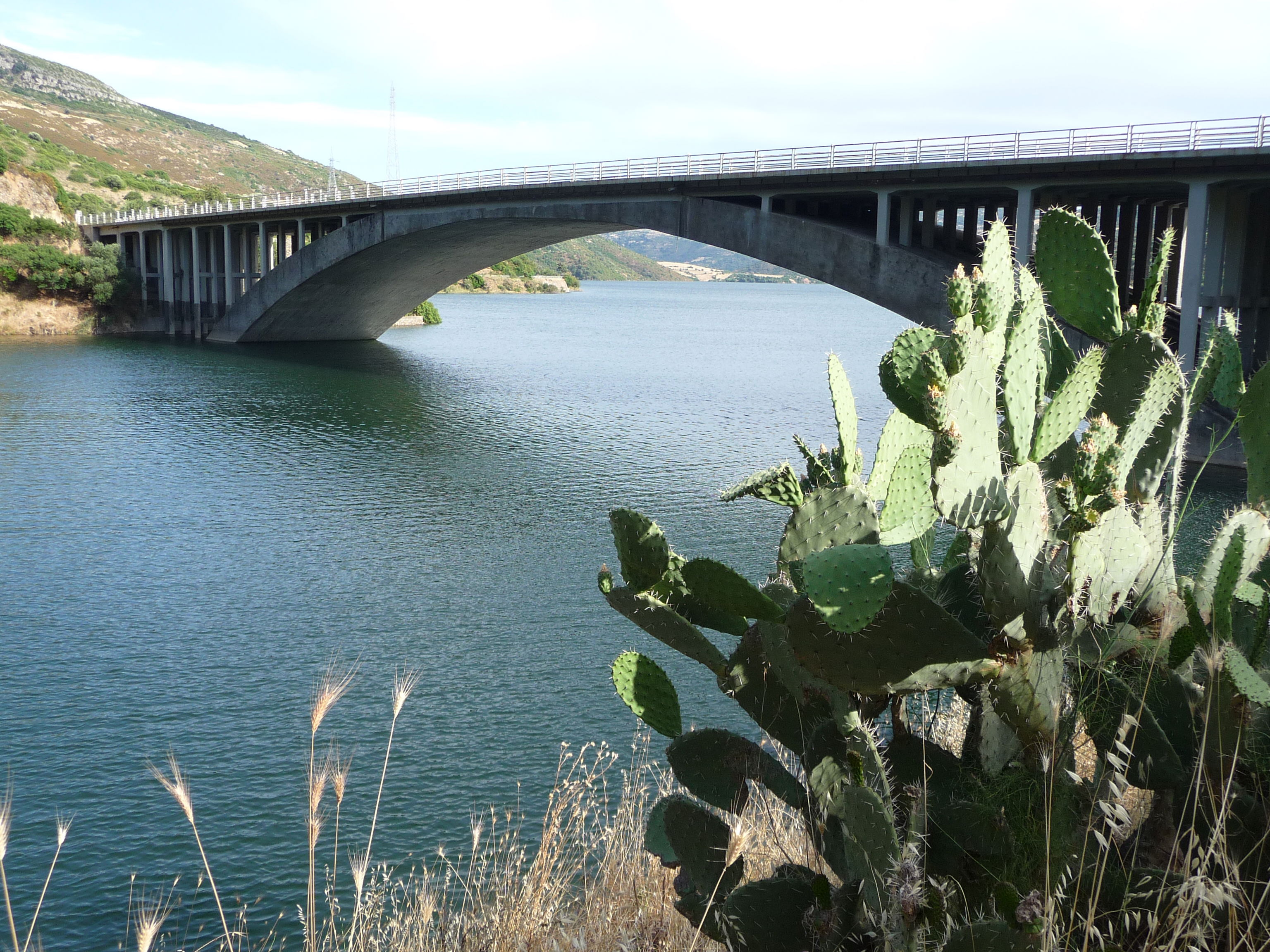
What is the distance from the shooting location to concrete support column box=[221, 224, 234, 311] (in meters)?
55.7

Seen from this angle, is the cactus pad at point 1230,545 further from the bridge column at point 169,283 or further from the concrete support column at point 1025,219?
the bridge column at point 169,283

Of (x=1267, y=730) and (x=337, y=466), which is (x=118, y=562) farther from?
(x=1267, y=730)

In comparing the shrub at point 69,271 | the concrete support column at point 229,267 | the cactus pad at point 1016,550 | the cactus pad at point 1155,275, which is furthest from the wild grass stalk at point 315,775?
the shrub at point 69,271

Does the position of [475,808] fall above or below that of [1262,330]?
below

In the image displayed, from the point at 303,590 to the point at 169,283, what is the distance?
170 feet

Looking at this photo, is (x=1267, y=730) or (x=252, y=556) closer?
(x=1267, y=730)

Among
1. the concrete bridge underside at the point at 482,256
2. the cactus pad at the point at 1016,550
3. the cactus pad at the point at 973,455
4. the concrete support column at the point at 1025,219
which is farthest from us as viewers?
the concrete bridge underside at the point at 482,256

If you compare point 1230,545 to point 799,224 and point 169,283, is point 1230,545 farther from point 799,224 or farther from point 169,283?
point 169,283

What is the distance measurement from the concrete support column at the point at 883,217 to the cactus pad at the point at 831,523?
27.9 metres

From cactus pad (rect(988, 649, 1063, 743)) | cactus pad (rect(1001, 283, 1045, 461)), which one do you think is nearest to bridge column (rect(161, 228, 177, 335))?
cactus pad (rect(1001, 283, 1045, 461))

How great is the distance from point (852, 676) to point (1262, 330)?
2744cm

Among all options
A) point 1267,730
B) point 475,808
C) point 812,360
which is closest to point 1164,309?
point 1267,730

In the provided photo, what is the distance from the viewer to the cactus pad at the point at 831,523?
11.2 feet

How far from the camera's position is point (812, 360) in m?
51.7
